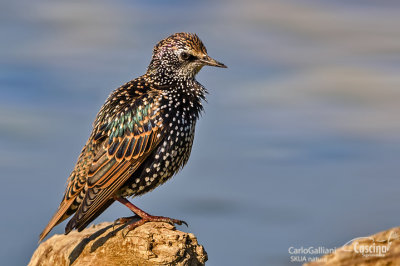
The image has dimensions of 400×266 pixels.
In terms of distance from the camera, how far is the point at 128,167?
8.31m

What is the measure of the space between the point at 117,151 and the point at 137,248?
1374 mm

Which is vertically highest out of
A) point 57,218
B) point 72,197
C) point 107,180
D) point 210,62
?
point 210,62

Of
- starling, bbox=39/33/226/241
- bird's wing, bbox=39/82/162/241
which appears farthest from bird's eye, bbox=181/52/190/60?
bird's wing, bbox=39/82/162/241

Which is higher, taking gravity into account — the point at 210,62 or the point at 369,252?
the point at 210,62

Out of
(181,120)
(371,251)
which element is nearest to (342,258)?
(371,251)

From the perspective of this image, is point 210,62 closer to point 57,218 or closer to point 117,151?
point 117,151

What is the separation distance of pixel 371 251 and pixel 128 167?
389 centimetres

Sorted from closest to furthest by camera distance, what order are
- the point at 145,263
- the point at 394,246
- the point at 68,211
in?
the point at 394,246
the point at 145,263
the point at 68,211

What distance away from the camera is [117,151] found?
8383 millimetres

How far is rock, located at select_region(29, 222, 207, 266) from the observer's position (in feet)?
26.0

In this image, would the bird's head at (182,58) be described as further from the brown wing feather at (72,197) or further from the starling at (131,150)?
the brown wing feather at (72,197)

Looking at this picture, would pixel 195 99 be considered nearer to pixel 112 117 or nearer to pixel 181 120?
pixel 181 120

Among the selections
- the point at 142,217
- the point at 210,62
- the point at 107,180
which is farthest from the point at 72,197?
the point at 210,62

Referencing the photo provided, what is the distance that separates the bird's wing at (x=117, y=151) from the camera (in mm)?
8172
